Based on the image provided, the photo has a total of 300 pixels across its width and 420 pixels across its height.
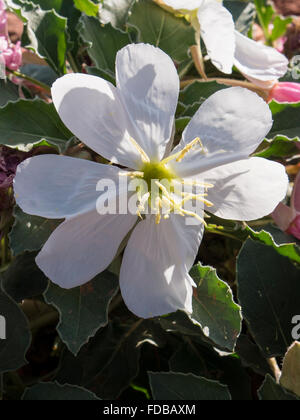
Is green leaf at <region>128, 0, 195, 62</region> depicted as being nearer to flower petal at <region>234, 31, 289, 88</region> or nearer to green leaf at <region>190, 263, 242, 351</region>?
flower petal at <region>234, 31, 289, 88</region>

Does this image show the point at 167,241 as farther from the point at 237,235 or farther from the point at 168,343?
the point at 168,343

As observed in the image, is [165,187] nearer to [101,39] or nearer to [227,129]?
[227,129]

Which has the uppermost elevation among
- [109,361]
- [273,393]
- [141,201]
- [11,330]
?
[141,201]

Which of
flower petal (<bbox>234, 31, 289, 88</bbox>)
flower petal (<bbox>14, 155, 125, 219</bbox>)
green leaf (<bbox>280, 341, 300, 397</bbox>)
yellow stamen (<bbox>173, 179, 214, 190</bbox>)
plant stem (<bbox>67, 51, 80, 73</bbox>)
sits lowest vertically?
green leaf (<bbox>280, 341, 300, 397</bbox>)

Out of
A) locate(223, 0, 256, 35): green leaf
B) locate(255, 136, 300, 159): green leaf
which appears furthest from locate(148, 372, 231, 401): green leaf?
locate(223, 0, 256, 35): green leaf

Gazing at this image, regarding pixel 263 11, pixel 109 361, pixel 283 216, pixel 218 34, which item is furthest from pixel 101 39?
pixel 263 11

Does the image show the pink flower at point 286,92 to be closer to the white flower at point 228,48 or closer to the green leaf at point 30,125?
the white flower at point 228,48
